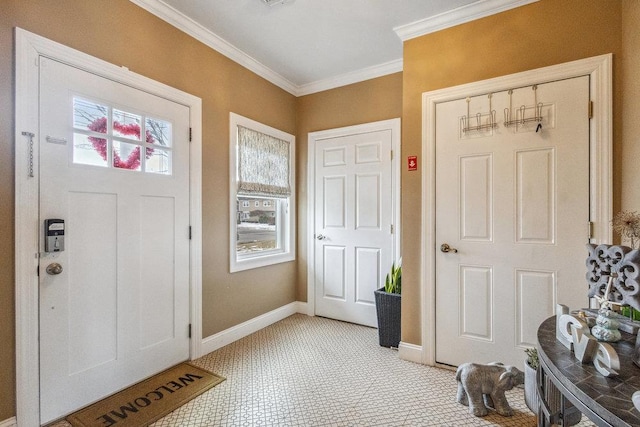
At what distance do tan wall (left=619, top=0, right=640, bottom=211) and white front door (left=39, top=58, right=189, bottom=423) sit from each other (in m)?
2.97

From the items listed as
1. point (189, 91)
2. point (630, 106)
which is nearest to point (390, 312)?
point (630, 106)

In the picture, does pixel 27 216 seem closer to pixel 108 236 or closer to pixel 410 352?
pixel 108 236

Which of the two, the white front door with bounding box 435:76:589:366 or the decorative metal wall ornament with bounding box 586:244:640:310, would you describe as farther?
the white front door with bounding box 435:76:589:366

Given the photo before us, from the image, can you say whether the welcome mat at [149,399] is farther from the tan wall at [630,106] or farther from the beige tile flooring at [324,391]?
the tan wall at [630,106]

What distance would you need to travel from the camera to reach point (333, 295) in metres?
3.47

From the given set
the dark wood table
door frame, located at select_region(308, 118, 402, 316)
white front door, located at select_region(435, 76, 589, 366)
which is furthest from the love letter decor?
door frame, located at select_region(308, 118, 402, 316)

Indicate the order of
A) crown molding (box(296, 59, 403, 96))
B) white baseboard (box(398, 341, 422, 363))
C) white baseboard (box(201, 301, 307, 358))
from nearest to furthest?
1. white baseboard (box(398, 341, 422, 363))
2. white baseboard (box(201, 301, 307, 358))
3. crown molding (box(296, 59, 403, 96))

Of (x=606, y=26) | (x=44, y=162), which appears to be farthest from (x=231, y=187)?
(x=606, y=26)

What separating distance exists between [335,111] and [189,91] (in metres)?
1.61

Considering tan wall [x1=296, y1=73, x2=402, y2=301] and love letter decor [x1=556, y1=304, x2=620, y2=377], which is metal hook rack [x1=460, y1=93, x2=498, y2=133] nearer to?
tan wall [x1=296, y1=73, x2=402, y2=301]

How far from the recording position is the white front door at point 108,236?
1.72 meters

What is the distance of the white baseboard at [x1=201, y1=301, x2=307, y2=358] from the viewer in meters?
2.61

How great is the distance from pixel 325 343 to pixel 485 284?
150 centimetres

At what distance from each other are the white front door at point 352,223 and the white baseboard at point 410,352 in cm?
70
